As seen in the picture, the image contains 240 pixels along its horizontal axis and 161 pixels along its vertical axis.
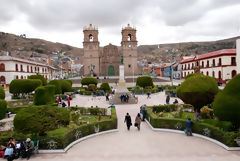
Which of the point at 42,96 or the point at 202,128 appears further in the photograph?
the point at 42,96

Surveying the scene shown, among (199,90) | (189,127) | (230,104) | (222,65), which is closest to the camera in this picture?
(230,104)

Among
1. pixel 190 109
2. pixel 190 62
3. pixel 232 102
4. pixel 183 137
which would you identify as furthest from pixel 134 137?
pixel 190 62

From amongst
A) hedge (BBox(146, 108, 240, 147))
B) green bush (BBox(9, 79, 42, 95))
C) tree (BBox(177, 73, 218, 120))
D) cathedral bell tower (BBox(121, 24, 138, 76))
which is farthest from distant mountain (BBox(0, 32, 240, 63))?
hedge (BBox(146, 108, 240, 147))

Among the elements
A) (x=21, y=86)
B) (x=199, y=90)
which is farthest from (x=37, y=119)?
(x=21, y=86)

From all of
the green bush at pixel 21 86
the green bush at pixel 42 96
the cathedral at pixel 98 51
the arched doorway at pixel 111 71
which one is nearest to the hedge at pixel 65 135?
the green bush at pixel 42 96

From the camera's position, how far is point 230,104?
7730mm

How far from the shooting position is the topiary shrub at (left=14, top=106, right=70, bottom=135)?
757 cm

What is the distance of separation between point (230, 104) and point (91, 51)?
159ft

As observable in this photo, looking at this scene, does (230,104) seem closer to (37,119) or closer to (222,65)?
(37,119)

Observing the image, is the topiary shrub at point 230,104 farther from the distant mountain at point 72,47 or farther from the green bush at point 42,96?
the distant mountain at point 72,47

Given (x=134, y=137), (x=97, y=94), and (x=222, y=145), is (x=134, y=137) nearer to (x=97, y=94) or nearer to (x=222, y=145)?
(x=222, y=145)

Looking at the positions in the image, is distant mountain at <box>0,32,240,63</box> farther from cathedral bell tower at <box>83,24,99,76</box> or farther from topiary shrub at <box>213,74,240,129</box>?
topiary shrub at <box>213,74,240,129</box>

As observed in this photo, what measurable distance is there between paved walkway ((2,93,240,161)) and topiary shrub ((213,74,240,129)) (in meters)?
1.37

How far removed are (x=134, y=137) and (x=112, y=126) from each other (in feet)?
5.54
